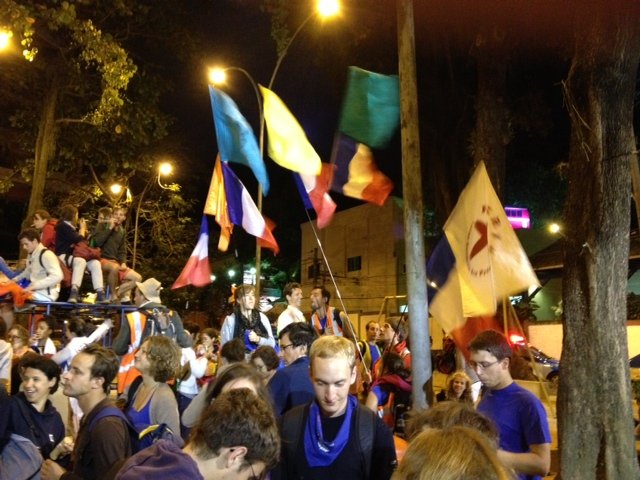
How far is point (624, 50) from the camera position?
6.66m

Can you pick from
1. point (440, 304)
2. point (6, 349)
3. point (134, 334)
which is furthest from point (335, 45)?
point (6, 349)

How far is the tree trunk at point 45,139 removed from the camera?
1436 centimetres

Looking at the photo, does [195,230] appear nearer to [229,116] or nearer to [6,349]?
[229,116]

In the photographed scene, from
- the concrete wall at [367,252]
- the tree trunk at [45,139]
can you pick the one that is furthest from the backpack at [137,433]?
the concrete wall at [367,252]

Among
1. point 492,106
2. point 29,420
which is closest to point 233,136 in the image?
point 492,106

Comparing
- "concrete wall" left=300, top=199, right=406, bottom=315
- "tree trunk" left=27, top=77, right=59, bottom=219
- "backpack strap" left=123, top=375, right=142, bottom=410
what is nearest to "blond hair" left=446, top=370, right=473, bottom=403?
"backpack strap" left=123, top=375, right=142, bottom=410

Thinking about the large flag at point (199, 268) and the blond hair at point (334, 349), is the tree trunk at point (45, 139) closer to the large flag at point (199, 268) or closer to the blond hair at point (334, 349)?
the large flag at point (199, 268)

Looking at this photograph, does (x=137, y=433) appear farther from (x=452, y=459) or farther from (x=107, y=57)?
(x=107, y=57)

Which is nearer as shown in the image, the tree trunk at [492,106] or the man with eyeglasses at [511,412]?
the man with eyeglasses at [511,412]

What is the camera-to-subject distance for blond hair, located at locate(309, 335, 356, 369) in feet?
11.8

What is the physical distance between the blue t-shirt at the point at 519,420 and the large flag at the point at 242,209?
20.0 ft

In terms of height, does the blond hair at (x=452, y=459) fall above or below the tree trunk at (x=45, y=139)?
below

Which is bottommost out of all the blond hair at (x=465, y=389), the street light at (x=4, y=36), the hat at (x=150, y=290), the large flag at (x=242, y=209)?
the blond hair at (x=465, y=389)

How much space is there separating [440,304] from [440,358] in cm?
924
